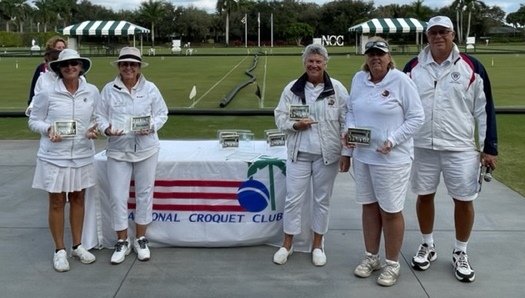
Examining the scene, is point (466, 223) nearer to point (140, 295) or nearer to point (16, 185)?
point (140, 295)

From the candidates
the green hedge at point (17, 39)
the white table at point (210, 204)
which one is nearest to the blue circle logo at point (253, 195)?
the white table at point (210, 204)

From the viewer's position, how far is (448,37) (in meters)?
4.23

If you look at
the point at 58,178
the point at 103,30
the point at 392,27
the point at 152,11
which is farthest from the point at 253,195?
the point at 152,11

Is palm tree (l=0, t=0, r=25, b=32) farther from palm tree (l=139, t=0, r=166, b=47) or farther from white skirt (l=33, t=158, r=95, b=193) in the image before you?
white skirt (l=33, t=158, r=95, b=193)

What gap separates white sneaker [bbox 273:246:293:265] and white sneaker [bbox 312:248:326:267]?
0.23m

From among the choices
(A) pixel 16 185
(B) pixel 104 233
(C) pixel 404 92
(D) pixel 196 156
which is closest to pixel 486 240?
(C) pixel 404 92

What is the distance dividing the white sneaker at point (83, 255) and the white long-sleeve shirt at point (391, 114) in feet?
8.01

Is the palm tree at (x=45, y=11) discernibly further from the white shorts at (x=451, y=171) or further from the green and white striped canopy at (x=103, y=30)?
the white shorts at (x=451, y=171)

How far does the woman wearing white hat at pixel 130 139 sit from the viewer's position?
15.1ft

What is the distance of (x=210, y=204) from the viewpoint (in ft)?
17.0

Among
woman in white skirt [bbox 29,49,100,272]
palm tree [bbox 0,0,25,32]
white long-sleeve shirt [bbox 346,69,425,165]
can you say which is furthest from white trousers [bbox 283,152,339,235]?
palm tree [bbox 0,0,25,32]

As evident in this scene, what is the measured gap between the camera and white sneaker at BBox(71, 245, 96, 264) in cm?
481

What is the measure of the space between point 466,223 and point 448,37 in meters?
1.46

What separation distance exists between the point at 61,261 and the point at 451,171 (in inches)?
126
